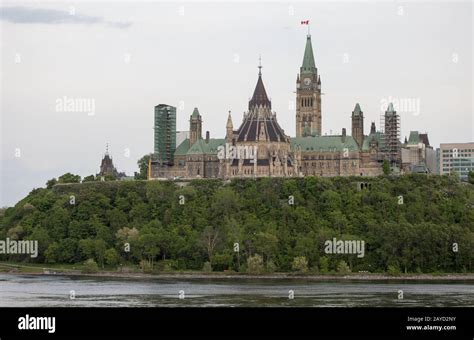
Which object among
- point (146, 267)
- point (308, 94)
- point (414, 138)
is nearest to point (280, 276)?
point (146, 267)

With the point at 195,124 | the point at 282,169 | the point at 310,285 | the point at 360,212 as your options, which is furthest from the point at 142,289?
the point at 195,124

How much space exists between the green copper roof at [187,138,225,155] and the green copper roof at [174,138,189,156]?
240cm

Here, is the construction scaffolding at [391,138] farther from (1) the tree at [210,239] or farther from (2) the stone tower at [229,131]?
(1) the tree at [210,239]

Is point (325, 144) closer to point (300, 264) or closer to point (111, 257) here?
point (300, 264)

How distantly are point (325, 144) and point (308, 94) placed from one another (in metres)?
20.3

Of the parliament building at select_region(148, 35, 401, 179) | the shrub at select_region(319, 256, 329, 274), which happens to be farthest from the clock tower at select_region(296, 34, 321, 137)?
the shrub at select_region(319, 256, 329, 274)

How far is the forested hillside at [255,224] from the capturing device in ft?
350

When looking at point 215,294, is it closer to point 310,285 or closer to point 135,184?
point 310,285

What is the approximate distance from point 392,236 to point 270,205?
1830 centimetres

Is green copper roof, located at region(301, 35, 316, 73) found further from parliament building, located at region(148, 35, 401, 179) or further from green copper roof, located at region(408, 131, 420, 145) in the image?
green copper roof, located at region(408, 131, 420, 145)

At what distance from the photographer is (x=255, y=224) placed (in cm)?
11538

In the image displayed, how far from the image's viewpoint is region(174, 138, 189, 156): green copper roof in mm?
153375

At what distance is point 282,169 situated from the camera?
142 meters

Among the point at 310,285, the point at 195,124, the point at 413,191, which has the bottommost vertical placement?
the point at 310,285
